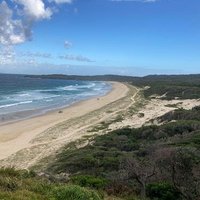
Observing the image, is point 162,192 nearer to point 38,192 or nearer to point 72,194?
point 38,192

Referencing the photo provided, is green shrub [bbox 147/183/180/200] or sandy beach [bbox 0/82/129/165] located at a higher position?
green shrub [bbox 147/183/180/200]

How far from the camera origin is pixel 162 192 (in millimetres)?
11594

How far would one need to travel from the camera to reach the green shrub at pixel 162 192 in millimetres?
11383

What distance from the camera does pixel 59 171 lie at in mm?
17516

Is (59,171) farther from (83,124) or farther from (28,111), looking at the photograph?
(28,111)

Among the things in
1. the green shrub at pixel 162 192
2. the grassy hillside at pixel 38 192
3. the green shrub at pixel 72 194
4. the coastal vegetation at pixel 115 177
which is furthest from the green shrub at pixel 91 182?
the green shrub at pixel 72 194

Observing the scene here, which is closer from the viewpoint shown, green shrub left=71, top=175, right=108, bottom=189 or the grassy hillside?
the grassy hillside

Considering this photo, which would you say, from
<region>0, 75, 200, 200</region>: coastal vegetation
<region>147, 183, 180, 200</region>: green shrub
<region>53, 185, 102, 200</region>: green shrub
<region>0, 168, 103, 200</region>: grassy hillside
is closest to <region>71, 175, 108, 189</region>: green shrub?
<region>0, 75, 200, 200</region>: coastal vegetation

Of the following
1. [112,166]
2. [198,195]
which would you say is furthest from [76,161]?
[198,195]

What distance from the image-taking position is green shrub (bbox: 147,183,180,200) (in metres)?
11.4

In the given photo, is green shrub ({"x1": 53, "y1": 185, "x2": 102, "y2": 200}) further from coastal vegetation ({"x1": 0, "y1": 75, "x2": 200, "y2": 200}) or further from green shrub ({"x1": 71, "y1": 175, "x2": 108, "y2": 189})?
green shrub ({"x1": 71, "y1": 175, "x2": 108, "y2": 189})

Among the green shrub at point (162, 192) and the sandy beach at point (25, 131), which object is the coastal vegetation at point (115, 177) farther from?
the sandy beach at point (25, 131)

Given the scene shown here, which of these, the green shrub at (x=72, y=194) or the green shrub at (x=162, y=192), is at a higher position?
the green shrub at (x=72, y=194)

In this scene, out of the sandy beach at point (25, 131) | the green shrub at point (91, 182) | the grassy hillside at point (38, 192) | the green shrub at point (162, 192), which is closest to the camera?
the grassy hillside at point (38, 192)
